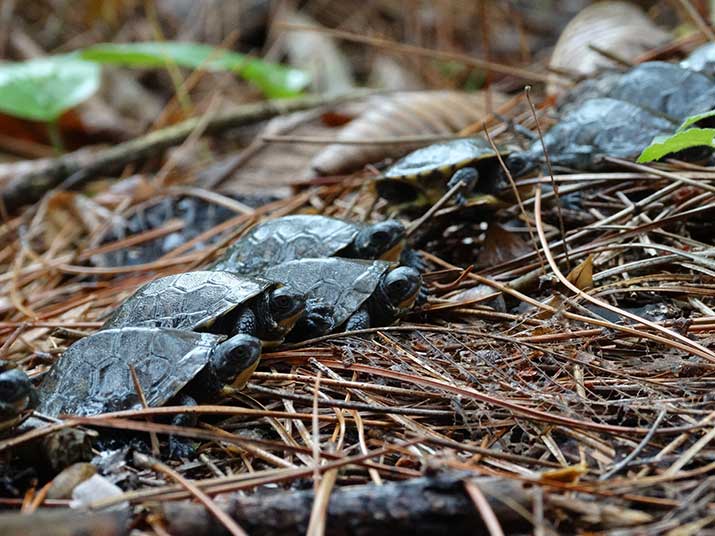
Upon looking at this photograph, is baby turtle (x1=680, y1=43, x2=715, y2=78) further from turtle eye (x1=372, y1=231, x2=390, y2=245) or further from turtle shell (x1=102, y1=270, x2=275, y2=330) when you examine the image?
turtle shell (x1=102, y1=270, x2=275, y2=330)

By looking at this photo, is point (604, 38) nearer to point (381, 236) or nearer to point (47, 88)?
point (381, 236)

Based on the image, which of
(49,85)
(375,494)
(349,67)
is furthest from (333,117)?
(375,494)

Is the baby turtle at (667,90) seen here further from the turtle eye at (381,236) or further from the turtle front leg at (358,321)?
the turtle front leg at (358,321)

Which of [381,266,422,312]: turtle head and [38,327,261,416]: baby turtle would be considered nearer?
[38,327,261,416]: baby turtle

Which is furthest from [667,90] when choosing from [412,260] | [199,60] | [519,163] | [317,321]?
[199,60]

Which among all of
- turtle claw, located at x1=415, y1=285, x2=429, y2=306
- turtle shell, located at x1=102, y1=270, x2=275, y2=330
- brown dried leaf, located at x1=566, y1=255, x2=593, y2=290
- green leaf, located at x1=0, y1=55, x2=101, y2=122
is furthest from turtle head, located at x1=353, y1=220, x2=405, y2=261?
green leaf, located at x1=0, y1=55, x2=101, y2=122

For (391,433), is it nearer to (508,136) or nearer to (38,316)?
(38,316)
